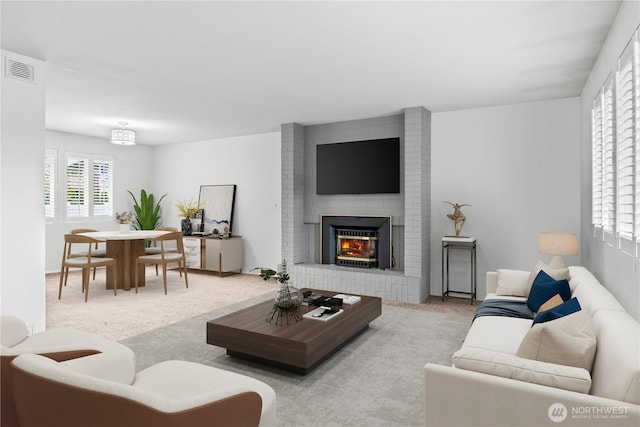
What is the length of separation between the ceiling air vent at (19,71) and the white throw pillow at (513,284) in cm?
482

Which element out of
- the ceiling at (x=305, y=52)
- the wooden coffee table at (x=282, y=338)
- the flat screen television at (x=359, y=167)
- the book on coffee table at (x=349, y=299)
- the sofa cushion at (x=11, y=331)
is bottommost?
the wooden coffee table at (x=282, y=338)

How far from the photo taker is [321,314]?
11.0 ft

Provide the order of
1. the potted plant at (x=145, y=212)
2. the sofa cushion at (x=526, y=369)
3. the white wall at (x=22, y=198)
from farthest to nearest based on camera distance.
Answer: the potted plant at (x=145, y=212), the white wall at (x=22, y=198), the sofa cushion at (x=526, y=369)

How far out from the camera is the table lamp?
3877 millimetres

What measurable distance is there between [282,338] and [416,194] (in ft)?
10.2

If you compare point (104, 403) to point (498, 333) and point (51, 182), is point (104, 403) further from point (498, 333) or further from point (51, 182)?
point (51, 182)

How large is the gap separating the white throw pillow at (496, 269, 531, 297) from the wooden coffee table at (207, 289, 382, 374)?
150 cm

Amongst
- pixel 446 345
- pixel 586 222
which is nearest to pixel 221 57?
pixel 446 345

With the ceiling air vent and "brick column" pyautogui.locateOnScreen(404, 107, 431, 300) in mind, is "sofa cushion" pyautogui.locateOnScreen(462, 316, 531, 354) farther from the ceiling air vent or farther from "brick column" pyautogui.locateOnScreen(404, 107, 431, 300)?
the ceiling air vent

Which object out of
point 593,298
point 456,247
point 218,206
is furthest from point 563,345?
point 218,206

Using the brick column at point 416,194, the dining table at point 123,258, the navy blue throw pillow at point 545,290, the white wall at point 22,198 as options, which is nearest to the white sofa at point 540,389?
the navy blue throw pillow at point 545,290

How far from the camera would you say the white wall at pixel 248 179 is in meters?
7.12

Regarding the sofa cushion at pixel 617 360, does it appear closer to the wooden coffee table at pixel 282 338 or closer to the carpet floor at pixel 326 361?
the carpet floor at pixel 326 361

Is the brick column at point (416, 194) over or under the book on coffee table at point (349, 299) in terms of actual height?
over
